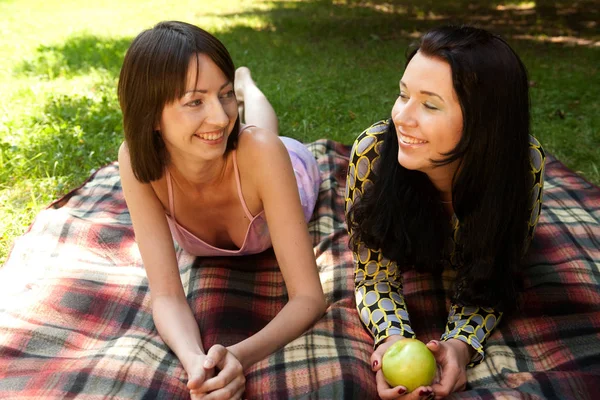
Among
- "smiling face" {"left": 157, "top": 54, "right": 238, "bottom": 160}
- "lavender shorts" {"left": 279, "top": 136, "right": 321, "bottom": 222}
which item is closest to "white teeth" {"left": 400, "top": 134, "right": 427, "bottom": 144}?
"smiling face" {"left": 157, "top": 54, "right": 238, "bottom": 160}

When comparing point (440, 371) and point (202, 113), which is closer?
point (440, 371)

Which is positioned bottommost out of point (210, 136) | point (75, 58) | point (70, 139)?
point (75, 58)

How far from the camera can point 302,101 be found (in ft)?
21.3

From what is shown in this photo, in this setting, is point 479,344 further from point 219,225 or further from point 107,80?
point 107,80

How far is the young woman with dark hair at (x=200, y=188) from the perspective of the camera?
2.61 meters

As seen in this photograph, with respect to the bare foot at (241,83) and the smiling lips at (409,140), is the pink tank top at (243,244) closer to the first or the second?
the smiling lips at (409,140)

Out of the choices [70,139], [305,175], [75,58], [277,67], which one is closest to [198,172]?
[305,175]

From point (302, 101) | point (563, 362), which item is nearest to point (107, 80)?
point (302, 101)

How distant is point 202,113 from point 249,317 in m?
1.09

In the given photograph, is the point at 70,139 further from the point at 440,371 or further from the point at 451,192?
the point at 440,371

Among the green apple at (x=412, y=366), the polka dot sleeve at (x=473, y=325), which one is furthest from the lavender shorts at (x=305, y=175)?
the green apple at (x=412, y=366)

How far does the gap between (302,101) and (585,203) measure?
3.19m

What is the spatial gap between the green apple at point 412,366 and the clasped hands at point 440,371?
1.3 inches

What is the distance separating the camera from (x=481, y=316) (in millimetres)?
2834
